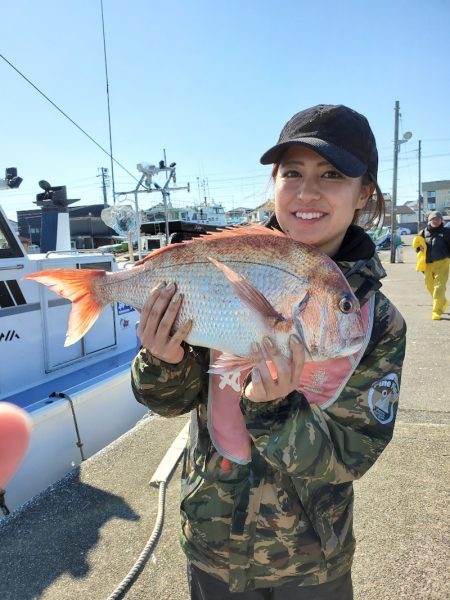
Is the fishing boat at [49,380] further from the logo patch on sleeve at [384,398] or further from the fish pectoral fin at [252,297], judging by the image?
the logo patch on sleeve at [384,398]

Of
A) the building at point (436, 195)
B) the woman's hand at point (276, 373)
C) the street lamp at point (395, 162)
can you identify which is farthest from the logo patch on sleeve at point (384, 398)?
the building at point (436, 195)

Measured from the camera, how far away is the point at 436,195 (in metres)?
85.8

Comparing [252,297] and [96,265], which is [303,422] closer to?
[252,297]

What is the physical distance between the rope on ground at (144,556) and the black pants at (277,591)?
2.82 feet

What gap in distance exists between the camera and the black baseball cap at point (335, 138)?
4.14 feet

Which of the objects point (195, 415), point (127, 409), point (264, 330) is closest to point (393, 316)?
point (264, 330)

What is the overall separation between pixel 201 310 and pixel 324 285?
394mm

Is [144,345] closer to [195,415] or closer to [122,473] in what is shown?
[195,415]

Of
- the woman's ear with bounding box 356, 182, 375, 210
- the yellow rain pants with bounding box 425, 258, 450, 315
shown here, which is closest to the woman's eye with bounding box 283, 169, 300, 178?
the woman's ear with bounding box 356, 182, 375, 210

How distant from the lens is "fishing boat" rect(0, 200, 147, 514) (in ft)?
12.1

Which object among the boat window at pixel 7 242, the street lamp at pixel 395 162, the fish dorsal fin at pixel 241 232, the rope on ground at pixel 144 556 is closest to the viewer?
the fish dorsal fin at pixel 241 232

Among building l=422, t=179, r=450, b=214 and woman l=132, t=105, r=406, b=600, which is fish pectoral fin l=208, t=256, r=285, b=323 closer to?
woman l=132, t=105, r=406, b=600

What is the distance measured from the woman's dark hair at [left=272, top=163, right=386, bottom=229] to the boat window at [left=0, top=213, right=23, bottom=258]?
3636 mm

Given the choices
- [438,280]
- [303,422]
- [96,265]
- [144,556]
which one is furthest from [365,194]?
[438,280]
